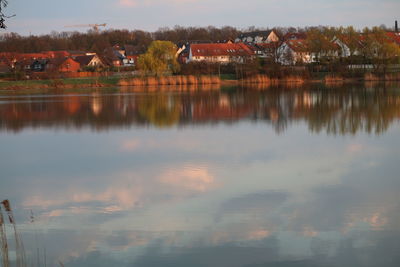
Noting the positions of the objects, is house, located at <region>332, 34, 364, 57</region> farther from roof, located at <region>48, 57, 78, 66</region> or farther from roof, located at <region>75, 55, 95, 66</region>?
roof, located at <region>75, 55, 95, 66</region>

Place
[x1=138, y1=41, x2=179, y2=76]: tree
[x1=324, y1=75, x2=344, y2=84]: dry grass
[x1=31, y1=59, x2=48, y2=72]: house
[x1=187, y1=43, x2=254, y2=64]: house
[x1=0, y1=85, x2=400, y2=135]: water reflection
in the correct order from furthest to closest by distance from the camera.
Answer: [x1=31, y1=59, x2=48, y2=72]: house
[x1=187, y1=43, x2=254, y2=64]: house
[x1=138, y1=41, x2=179, y2=76]: tree
[x1=324, y1=75, x2=344, y2=84]: dry grass
[x1=0, y1=85, x2=400, y2=135]: water reflection

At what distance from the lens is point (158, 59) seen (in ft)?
159

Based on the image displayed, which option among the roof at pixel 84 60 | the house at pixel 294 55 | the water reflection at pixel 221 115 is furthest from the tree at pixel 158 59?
the roof at pixel 84 60

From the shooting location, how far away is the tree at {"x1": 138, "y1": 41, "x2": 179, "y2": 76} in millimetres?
48188

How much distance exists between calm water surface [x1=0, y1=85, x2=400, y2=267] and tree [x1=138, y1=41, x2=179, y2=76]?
1252 inches

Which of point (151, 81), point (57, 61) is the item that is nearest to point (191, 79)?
point (151, 81)

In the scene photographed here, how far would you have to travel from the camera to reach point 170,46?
49844mm

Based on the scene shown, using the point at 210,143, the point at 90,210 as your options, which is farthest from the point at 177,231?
the point at 210,143

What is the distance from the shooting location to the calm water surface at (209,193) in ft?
19.1

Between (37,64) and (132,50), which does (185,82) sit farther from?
(132,50)

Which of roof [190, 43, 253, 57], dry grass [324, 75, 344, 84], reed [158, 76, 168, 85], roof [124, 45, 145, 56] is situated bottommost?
dry grass [324, 75, 344, 84]

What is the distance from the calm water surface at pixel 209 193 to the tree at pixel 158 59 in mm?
31793

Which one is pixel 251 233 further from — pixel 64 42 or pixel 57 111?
pixel 64 42

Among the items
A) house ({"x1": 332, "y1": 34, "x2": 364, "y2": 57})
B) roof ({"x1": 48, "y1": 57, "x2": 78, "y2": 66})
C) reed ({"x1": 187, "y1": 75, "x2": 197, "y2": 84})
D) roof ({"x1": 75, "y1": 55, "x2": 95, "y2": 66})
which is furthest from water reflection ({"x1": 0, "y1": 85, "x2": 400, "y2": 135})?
roof ({"x1": 75, "y1": 55, "x2": 95, "y2": 66})
